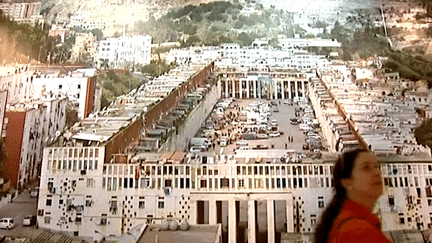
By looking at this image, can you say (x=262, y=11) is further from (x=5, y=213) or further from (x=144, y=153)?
(x=5, y=213)

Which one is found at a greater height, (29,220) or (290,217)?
(290,217)

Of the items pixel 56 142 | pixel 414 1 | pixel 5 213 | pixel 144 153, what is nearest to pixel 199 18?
pixel 144 153

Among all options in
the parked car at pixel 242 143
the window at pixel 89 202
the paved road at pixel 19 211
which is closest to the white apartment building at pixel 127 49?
the parked car at pixel 242 143

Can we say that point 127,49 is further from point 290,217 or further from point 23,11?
point 290,217

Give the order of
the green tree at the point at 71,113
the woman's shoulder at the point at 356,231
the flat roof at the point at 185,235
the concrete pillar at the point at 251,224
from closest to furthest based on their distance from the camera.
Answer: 1. the woman's shoulder at the point at 356,231
2. the flat roof at the point at 185,235
3. the concrete pillar at the point at 251,224
4. the green tree at the point at 71,113

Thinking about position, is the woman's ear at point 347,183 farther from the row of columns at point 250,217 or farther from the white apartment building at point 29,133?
the white apartment building at point 29,133

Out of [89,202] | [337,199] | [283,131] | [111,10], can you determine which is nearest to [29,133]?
[89,202]
